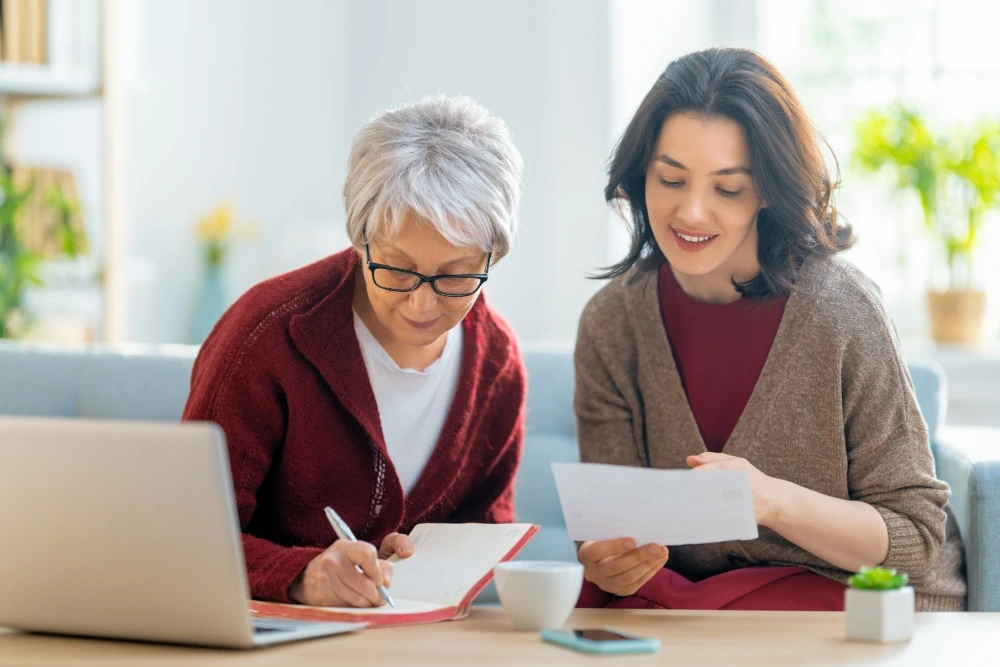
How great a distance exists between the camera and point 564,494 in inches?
49.3

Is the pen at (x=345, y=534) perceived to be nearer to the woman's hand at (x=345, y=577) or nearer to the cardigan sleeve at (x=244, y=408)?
the woman's hand at (x=345, y=577)

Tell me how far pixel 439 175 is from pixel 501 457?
0.49 meters

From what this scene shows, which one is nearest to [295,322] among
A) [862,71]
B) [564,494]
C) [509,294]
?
[564,494]

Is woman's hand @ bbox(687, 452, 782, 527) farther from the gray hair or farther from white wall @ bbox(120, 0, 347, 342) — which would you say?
white wall @ bbox(120, 0, 347, 342)

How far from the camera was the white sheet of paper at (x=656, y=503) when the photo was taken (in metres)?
1.17

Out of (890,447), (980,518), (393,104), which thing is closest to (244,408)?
(890,447)

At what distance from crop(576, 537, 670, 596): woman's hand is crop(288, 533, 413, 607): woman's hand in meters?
0.28

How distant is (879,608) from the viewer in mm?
1138

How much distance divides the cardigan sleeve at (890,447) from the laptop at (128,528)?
2.84ft

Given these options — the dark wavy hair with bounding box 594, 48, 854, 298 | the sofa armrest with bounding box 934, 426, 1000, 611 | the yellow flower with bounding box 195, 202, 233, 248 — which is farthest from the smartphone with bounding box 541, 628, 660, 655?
the yellow flower with bounding box 195, 202, 233, 248

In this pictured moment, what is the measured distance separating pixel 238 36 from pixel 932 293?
7.56 feet

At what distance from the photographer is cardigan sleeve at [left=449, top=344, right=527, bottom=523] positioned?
1.75 meters

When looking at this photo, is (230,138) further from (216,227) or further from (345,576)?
(345,576)

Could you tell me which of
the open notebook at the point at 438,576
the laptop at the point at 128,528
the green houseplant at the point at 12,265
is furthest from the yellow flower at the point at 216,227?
the laptop at the point at 128,528
